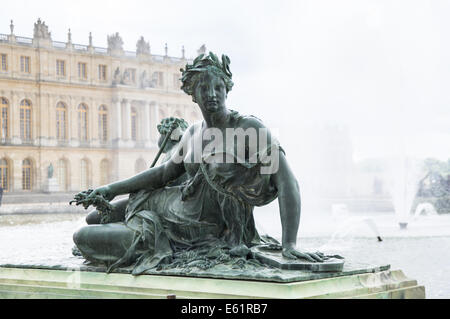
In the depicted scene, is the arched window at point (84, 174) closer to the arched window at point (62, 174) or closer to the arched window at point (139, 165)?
the arched window at point (62, 174)

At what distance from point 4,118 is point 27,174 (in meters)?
3.96

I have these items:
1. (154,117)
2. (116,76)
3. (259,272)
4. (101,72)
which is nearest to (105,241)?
(259,272)

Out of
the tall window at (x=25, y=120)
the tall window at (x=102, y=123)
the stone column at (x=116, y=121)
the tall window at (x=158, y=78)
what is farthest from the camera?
the tall window at (x=158, y=78)

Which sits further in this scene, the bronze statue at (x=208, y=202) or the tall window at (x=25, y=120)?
the tall window at (x=25, y=120)

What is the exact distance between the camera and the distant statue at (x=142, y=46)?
47.0 meters

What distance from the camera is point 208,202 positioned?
3172mm

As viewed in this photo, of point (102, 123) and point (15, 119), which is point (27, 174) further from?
point (102, 123)

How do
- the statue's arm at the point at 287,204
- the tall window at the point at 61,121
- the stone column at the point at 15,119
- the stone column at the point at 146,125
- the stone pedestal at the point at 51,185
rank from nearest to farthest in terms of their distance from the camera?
the statue's arm at the point at 287,204 → the stone pedestal at the point at 51,185 → the stone column at the point at 15,119 → the tall window at the point at 61,121 → the stone column at the point at 146,125

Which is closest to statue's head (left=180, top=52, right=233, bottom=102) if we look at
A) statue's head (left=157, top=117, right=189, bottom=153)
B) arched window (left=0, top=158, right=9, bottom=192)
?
statue's head (left=157, top=117, right=189, bottom=153)

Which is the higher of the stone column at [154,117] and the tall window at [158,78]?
the tall window at [158,78]

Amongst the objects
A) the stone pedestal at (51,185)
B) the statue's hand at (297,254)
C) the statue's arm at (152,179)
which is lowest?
the statue's hand at (297,254)

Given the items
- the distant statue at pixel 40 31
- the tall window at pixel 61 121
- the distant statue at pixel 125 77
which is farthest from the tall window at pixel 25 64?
the distant statue at pixel 125 77

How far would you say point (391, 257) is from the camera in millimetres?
6203
